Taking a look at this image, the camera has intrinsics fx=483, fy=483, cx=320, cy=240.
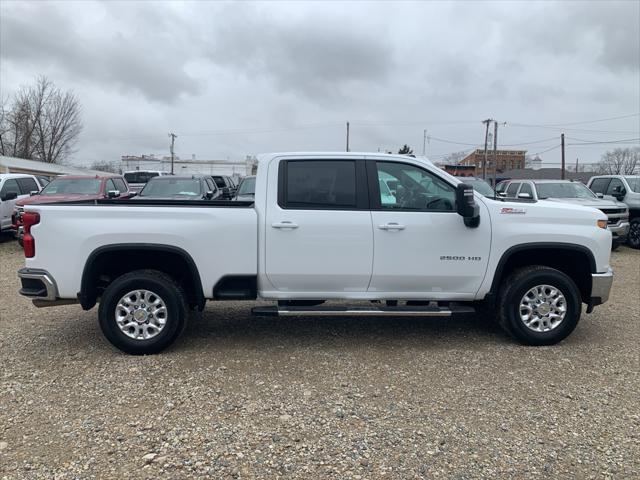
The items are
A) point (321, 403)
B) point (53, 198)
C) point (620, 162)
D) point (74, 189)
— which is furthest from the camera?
point (620, 162)

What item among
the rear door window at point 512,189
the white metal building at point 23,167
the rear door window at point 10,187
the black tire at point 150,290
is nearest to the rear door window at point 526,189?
the rear door window at point 512,189

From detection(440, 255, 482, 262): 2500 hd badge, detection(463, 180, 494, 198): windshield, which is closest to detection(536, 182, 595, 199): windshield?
detection(463, 180, 494, 198): windshield

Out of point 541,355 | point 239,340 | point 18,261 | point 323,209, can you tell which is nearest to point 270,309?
point 239,340

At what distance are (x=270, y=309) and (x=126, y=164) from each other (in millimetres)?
78748

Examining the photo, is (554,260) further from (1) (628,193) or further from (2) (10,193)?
(2) (10,193)

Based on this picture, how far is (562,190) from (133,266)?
37.4 feet

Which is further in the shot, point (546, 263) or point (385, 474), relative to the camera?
point (546, 263)

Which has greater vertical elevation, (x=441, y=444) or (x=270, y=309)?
(x=270, y=309)

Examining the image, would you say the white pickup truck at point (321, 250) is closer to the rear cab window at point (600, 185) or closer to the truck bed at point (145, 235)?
the truck bed at point (145, 235)

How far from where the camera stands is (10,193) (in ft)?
40.3

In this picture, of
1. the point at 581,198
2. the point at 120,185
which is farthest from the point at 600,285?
the point at 120,185

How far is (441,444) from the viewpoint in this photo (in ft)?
10.4

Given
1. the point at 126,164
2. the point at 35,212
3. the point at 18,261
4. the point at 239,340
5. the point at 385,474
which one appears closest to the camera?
the point at 385,474

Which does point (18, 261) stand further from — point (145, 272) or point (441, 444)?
point (441, 444)
